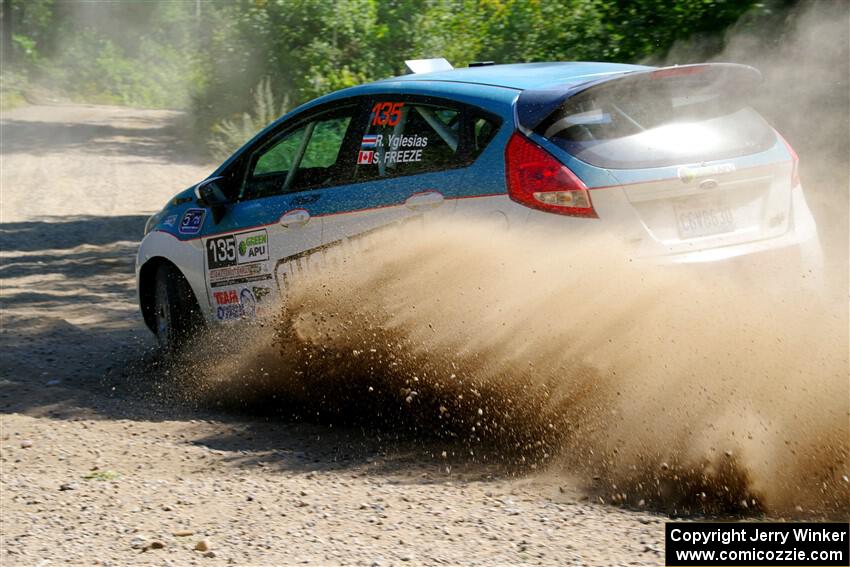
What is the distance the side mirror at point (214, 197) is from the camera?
6867 mm

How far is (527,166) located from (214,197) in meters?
2.50

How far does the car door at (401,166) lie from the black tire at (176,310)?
1478mm

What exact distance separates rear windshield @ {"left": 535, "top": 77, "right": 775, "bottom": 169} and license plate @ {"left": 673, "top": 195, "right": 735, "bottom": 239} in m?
0.19

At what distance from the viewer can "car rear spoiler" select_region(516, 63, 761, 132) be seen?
5.20m

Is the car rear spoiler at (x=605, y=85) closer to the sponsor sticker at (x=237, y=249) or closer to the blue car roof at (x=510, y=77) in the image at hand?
the blue car roof at (x=510, y=77)

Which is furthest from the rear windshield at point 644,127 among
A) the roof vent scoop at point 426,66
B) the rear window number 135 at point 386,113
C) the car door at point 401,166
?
the roof vent scoop at point 426,66

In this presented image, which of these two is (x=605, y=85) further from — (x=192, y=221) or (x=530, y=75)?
(x=192, y=221)

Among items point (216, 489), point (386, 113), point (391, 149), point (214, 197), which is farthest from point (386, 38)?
point (216, 489)

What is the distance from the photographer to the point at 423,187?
563cm

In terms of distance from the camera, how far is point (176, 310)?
7223 millimetres

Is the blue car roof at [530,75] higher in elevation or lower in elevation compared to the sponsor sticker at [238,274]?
higher

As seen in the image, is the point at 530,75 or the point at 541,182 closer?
the point at 541,182

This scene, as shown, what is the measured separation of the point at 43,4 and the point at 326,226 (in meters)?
64.8

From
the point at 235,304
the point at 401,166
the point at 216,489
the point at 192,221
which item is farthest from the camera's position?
the point at 192,221
